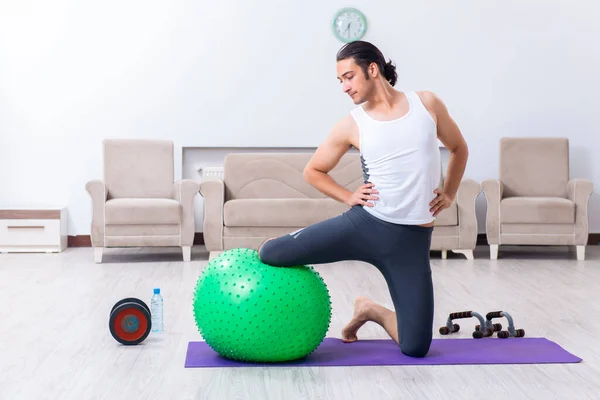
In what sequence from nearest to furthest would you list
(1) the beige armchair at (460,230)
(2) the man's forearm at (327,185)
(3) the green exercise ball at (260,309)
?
1. (3) the green exercise ball at (260,309)
2. (2) the man's forearm at (327,185)
3. (1) the beige armchair at (460,230)

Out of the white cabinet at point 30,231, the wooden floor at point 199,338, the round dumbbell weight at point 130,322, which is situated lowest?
the wooden floor at point 199,338

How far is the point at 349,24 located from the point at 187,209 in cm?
222

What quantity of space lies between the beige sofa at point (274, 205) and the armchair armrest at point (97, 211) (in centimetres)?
74

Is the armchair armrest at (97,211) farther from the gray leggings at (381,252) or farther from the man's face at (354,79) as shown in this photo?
the man's face at (354,79)

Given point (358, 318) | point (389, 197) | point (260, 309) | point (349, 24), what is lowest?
point (358, 318)

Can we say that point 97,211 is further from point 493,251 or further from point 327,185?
point 327,185

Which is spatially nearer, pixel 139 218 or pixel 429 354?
pixel 429 354

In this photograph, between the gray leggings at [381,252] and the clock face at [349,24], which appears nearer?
the gray leggings at [381,252]

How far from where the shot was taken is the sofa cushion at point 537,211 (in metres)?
6.07

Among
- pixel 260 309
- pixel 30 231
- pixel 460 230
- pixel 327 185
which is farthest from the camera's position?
pixel 30 231

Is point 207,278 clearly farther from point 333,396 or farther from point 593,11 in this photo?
point 593,11

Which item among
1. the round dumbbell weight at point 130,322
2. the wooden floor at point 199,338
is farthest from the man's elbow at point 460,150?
the round dumbbell weight at point 130,322

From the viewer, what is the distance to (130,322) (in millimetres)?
3260

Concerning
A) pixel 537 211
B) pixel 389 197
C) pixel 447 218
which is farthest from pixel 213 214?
pixel 389 197
